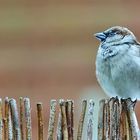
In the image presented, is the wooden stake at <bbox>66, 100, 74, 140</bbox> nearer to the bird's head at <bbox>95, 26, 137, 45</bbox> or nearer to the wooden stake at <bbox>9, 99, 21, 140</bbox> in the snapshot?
the wooden stake at <bbox>9, 99, 21, 140</bbox>

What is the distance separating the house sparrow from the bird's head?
0.10ft

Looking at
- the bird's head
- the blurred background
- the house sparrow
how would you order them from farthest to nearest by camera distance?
the blurred background → the bird's head → the house sparrow

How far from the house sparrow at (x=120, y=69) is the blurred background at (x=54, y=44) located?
2935 millimetres

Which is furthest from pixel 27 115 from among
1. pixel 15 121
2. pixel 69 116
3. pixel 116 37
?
pixel 116 37

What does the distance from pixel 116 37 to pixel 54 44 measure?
3062mm

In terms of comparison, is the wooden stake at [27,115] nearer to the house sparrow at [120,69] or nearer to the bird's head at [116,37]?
the house sparrow at [120,69]

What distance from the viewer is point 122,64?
11.8 feet

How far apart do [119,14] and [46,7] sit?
714 mm

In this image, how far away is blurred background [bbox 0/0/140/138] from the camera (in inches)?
266

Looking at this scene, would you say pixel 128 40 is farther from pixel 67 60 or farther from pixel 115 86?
pixel 67 60

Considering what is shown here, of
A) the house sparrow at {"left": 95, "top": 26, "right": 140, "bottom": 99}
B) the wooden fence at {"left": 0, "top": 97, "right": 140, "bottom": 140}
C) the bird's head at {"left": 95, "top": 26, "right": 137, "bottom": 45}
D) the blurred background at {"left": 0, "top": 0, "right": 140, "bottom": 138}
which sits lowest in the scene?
the wooden fence at {"left": 0, "top": 97, "right": 140, "bottom": 140}

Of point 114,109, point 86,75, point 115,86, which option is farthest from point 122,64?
point 86,75

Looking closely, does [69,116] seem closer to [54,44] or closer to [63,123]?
[63,123]

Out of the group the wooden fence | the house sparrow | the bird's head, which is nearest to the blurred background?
the bird's head
